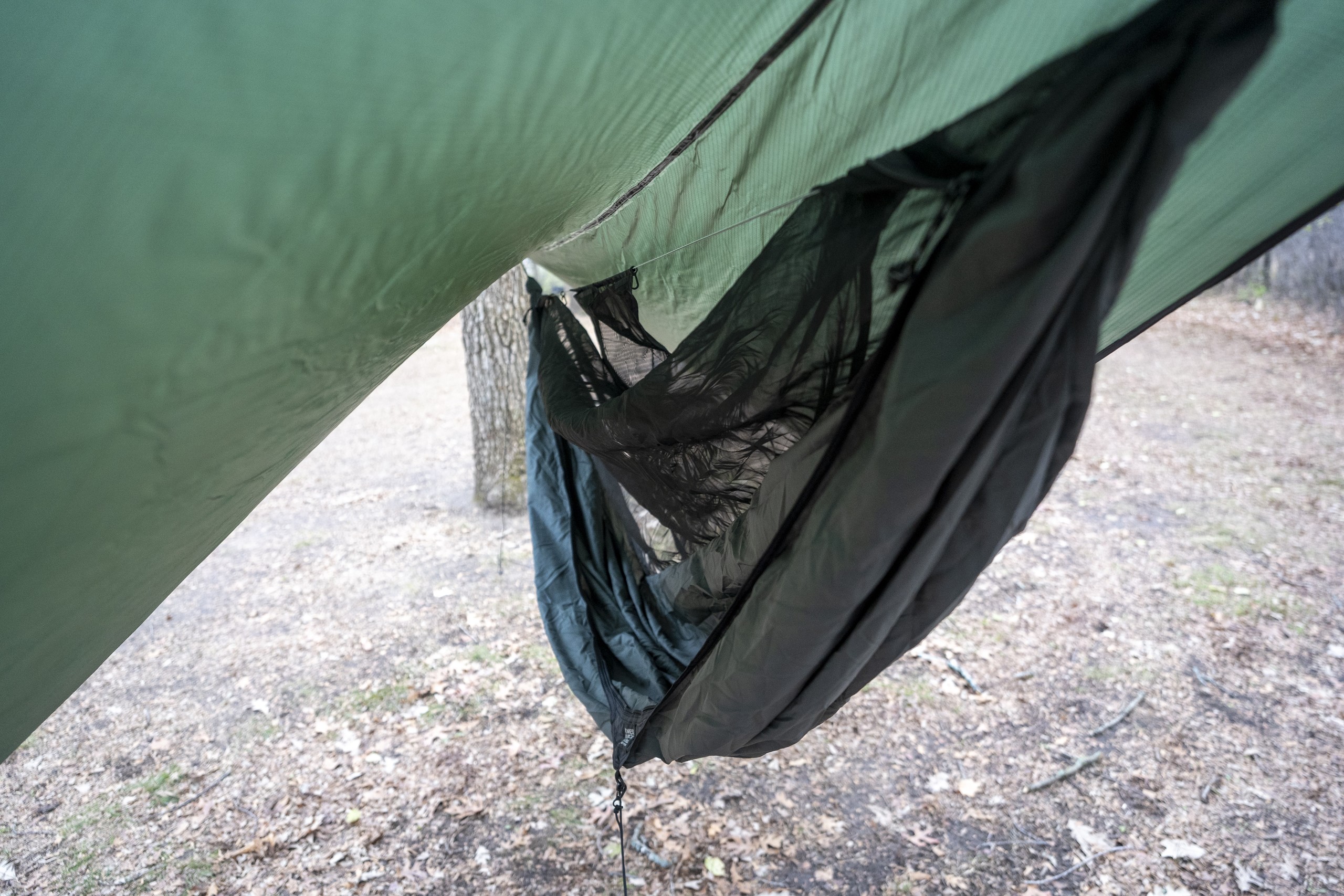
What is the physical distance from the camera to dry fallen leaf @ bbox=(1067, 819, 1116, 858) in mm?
1956

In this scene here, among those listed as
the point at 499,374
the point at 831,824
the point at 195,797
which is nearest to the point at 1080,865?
the point at 831,824

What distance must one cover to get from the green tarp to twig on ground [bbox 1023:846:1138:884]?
1.53m

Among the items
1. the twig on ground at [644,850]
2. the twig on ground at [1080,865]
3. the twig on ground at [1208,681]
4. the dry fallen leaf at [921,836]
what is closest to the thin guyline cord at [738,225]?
the twig on ground at [644,850]

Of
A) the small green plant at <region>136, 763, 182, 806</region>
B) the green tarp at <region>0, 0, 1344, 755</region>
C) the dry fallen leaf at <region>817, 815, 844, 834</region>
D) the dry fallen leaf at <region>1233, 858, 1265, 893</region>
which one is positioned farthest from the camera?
the small green plant at <region>136, 763, 182, 806</region>

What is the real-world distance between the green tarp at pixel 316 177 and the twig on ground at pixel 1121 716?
1690mm

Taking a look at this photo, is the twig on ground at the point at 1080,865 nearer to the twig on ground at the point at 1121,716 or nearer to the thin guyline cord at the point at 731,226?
the twig on ground at the point at 1121,716

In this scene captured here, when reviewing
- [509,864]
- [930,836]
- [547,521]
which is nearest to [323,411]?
[547,521]

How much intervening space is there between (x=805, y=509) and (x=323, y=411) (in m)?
0.77

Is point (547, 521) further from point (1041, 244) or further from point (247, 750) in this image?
point (1041, 244)

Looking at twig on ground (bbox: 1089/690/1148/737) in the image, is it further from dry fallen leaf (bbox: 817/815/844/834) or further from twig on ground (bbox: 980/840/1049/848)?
dry fallen leaf (bbox: 817/815/844/834)

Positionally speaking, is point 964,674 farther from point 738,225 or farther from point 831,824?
point 738,225

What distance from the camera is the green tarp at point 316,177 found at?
1.93 feet

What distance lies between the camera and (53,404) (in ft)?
2.23

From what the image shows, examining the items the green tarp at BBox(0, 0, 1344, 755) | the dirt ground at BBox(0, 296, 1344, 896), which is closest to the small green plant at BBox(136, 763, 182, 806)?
the dirt ground at BBox(0, 296, 1344, 896)
